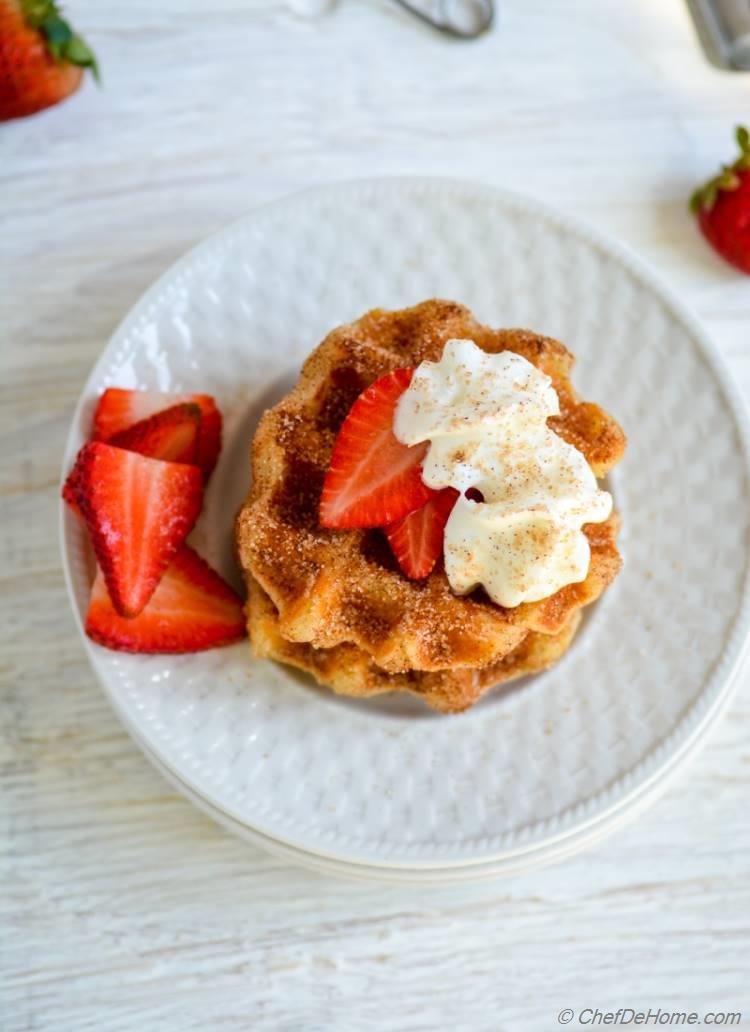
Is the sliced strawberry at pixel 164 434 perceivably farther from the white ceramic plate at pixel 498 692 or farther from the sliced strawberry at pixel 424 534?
the sliced strawberry at pixel 424 534

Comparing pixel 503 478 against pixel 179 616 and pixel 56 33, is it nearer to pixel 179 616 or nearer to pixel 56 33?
pixel 179 616

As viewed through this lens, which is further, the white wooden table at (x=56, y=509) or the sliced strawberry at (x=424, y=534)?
the white wooden table at (x=56, y=509)

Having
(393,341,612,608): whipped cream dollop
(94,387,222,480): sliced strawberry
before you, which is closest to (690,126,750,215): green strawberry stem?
(393,341,612,608): whipped cream dollop

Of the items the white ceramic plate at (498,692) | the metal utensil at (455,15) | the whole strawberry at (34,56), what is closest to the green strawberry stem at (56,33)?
the whole strawberry at (34,56)

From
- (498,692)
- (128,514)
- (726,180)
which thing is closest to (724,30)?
(726,180)

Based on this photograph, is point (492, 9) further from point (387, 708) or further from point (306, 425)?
point (387, 708)

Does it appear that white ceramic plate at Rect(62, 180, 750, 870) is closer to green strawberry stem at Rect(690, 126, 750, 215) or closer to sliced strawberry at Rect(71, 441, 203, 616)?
sliced strawberry at Rect(71, 441, 203, 616)

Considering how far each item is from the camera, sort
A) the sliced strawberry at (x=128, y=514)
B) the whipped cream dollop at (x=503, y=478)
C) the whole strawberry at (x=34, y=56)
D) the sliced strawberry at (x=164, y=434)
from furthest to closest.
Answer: the whole strawberry at (x=34, y=56), the sliced strawberry at (x=164, y=434), the sliced strawberry at (x=128, y=514), the whipped cream dollop at (x=503, y=478)
